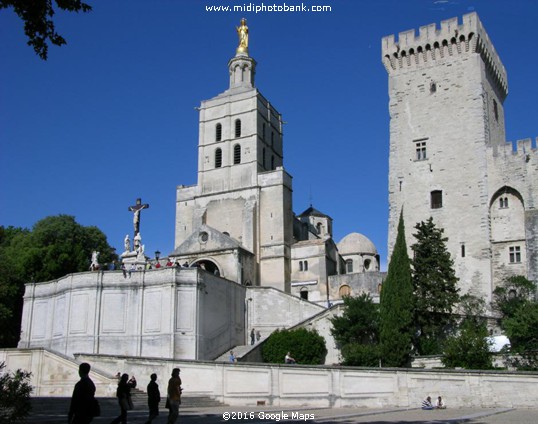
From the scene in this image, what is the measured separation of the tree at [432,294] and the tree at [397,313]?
1.26 m

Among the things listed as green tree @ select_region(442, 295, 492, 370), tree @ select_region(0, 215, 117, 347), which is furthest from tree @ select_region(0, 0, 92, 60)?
tree @ select_region(0, 215, 117, 347)

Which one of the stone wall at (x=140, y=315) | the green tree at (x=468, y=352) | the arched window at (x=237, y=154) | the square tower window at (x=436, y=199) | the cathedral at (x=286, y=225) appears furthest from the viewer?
the arched window at (x=237, y=154)

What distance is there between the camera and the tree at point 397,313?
1228 inches

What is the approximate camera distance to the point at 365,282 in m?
48.4

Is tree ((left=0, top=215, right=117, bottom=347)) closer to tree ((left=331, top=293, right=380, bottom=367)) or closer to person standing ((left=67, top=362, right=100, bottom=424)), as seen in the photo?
tree ((left=331, top=293, right=380, bottom=367))

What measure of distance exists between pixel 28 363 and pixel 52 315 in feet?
29.9

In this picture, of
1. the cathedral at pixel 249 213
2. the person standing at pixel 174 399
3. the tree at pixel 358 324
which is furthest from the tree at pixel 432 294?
the person standing at pixel 174 399

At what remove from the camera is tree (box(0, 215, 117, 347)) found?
138 feet

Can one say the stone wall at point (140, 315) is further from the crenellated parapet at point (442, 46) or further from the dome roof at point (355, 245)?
the dome roof at point (355, 245)

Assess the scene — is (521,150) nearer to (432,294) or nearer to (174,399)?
(432,294)

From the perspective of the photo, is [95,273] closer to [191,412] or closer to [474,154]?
[191,412]

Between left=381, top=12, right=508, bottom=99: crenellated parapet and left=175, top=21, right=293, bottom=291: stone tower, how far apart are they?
12827mm

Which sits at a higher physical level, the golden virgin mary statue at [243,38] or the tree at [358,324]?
the golden virgin mary statue at [243,38]

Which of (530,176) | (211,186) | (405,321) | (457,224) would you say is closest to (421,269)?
(405,321)
